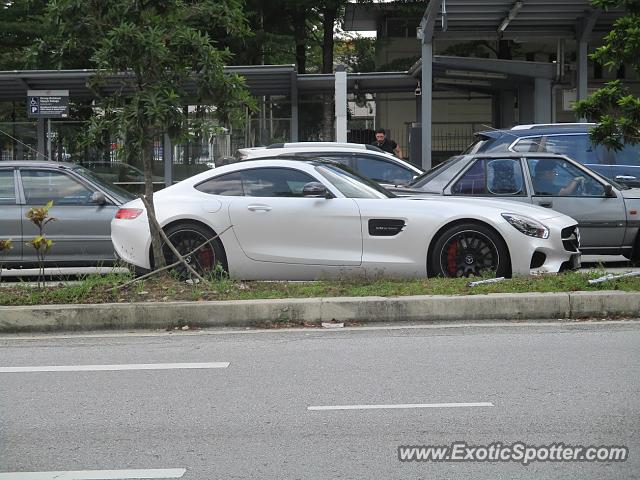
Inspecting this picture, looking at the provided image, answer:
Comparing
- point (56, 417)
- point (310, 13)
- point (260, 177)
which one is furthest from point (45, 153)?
point (56, 417)

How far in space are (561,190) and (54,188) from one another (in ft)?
22.0

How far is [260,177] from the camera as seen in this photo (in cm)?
1014

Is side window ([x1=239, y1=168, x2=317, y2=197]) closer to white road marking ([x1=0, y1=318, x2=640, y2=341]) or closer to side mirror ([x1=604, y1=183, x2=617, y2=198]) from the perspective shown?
white road marking ([x1=0, y1=318, x2=640, y2=341])

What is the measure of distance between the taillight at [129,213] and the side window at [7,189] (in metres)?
2.27

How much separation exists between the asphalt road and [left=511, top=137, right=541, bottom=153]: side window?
536cm

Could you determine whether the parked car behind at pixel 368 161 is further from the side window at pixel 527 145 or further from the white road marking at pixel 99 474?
the white road marking at pixel 99 474

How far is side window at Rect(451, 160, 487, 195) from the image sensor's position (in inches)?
452

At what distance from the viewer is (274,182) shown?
397 inches

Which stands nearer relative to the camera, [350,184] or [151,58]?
[151,58]

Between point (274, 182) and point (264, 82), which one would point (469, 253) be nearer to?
point (274, 182)

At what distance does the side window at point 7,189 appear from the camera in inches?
465

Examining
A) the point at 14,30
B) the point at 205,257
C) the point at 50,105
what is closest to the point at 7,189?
the point at 205,257

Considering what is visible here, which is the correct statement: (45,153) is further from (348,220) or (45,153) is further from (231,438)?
(231,438)

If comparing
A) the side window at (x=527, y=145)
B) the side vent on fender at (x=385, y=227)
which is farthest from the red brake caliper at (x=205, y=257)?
the side window at (x=527, y=145)
